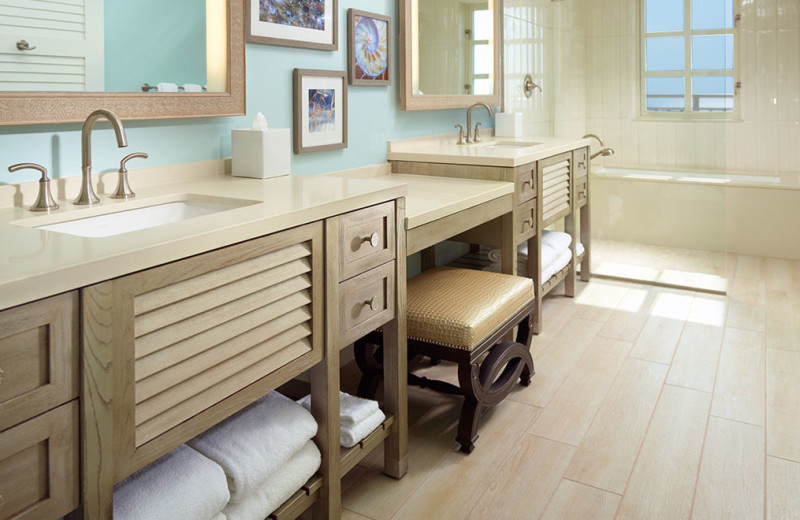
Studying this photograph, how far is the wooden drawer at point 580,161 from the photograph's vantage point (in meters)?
3.31

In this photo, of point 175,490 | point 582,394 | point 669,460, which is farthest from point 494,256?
point 175,490

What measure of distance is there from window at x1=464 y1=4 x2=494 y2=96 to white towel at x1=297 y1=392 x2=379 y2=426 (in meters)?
1.95

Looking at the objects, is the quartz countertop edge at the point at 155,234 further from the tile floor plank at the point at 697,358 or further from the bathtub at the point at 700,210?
the bathtub at the point at 700,210

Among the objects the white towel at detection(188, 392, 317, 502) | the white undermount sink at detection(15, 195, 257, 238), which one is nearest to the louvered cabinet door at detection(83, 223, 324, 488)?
the white towel at detection(188, 392, 317, 502)

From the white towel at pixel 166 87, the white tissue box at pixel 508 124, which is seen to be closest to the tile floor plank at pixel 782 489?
the white towel at pixel 166 87

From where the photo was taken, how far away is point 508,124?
11.4ft

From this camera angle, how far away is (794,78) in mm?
4211

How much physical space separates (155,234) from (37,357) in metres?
0.28

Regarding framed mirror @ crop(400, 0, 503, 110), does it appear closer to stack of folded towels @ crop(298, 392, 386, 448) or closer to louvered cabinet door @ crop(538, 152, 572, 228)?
louvered cabinet door @ crop(538, 152, 572, 228)

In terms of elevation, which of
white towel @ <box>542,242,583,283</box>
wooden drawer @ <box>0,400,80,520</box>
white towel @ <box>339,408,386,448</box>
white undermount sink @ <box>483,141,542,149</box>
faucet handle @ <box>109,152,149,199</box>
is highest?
white undermount sink @ <box>483,141,542,149</box>

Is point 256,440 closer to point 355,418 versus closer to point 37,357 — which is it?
point 355,418

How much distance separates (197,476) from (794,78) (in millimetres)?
4447

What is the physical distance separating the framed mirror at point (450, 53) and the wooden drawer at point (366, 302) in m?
1.25

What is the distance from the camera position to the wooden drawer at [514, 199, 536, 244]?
2660mm
